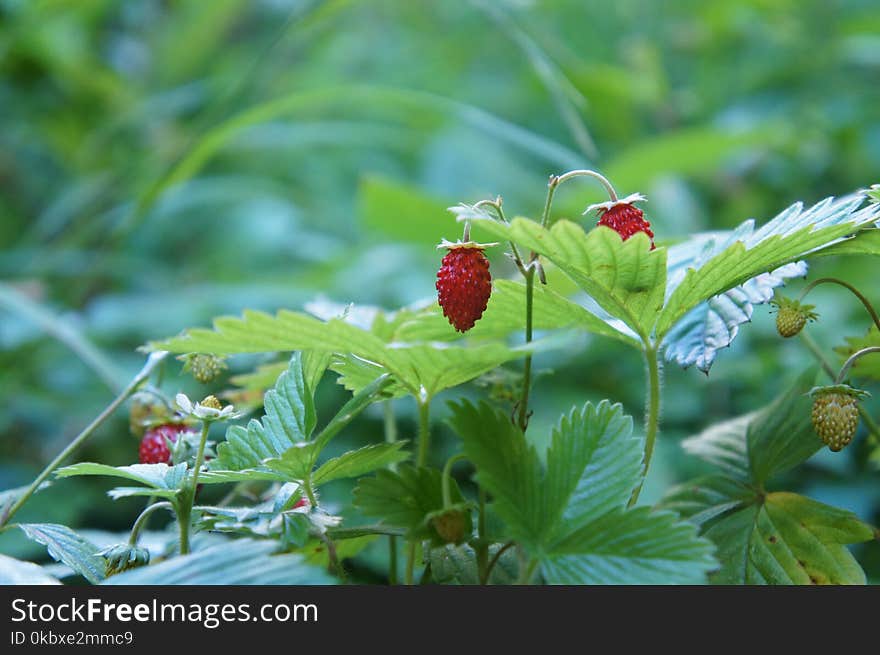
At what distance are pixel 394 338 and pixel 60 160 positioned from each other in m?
1.95

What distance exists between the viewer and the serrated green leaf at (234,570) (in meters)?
0.41

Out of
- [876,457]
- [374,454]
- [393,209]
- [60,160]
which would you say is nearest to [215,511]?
[374,454]

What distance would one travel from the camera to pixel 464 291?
50 cm

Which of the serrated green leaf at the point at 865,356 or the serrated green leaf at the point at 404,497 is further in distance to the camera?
the serrated green leaf at the point at 865,356

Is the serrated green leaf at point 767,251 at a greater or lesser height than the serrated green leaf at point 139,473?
greater

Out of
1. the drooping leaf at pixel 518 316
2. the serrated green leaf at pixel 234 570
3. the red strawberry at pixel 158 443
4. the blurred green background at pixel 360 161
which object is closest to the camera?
the serrated green leaf at pixel 234 570

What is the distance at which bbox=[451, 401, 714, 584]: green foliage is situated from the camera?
43cm

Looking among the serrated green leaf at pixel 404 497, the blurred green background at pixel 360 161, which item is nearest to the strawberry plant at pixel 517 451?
the serrated green leaf at pixel 404 497

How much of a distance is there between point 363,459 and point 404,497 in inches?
1.8

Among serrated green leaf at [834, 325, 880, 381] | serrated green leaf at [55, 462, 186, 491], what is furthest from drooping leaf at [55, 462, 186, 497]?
serrated green leaf at [834, 325, 880, 381]

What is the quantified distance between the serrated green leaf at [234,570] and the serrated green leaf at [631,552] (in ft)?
0.40

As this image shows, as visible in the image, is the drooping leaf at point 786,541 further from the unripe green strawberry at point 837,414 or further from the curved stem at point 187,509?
the curved stem at point 187,509

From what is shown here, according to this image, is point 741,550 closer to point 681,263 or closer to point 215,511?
point 681,263

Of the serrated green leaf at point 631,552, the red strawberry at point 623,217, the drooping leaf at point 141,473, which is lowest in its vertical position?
the serrated green leaf at point 631,552
